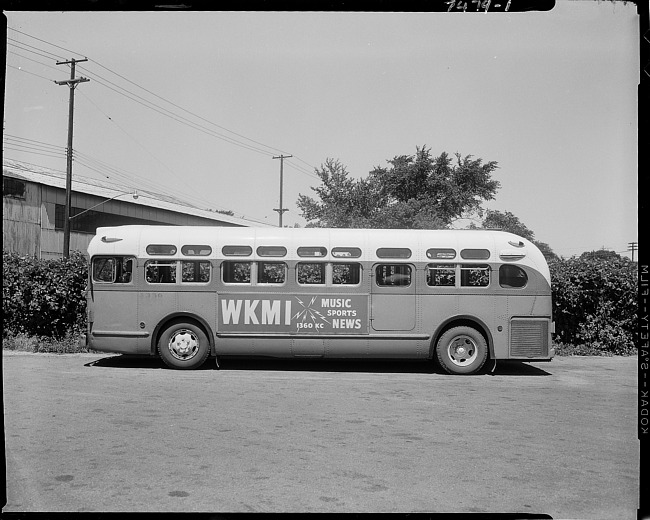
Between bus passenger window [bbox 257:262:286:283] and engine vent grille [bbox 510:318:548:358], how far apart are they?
4.72m

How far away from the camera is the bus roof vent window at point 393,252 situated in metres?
12.2

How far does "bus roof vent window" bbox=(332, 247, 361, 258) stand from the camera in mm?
12172

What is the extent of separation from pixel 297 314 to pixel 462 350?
3.39 m

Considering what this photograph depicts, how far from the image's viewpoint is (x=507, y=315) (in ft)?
39.4

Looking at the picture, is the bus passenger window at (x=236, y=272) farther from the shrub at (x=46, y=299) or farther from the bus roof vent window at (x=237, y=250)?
the shrub at (x=46, y=299)

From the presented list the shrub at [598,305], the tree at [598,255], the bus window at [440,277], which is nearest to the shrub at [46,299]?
the bus window at [440,277]

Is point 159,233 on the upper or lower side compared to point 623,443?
upper

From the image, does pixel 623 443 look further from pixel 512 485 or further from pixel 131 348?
pixel 131 348

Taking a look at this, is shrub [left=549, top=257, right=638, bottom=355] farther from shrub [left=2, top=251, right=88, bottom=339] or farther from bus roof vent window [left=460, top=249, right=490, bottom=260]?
shrub [left=2, top=251, right=88, bottom=339]

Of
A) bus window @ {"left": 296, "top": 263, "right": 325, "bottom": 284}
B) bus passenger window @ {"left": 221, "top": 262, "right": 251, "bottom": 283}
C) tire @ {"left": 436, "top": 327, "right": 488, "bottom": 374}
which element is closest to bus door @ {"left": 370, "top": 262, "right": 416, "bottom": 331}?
tire @ {"left": 436, "top": 327, "right": 488, "bottom": 374}

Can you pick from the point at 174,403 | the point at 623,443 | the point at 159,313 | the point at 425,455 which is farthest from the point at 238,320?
the point at 623,443

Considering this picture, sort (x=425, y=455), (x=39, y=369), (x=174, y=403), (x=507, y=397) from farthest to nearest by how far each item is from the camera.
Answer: (x=39, y=369) < (x=507, y=397) < (x=174, y=403) < (x=425, y=455)

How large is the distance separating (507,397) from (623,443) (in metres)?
2.59

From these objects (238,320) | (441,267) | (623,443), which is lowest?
(623,443)
